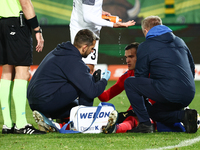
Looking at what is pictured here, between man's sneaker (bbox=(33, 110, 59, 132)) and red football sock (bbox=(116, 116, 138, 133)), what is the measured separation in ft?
2.16

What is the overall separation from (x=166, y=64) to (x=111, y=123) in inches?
31.4

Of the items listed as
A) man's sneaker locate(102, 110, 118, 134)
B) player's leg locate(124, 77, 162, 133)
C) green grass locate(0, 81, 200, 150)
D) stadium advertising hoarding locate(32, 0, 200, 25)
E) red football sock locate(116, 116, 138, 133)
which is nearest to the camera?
green grass locate(0, 81, 200, 150)

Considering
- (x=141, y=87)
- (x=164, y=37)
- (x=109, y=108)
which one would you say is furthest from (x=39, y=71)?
(x=164, y=37)

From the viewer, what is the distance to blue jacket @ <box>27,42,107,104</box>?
3439 mm

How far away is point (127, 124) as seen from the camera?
145 inches

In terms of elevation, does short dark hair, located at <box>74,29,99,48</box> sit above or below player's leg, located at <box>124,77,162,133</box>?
above

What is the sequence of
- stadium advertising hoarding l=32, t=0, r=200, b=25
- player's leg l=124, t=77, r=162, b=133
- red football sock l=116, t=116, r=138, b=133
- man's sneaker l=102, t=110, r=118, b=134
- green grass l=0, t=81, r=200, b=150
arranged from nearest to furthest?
green grass l=0, t=81, r=200, b=150 < man's sneaker l=102, t=110, r=118, b=134 < player's leg l=124, t=77, r=162, b=133 < red football sock l=116, t=116, r=138, b=133 < stadium advertising hoarding l=32, t=0, r=200, b=25

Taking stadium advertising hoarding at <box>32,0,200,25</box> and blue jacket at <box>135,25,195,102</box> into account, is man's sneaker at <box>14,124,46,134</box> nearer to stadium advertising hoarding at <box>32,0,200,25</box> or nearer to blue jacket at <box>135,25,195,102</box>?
blue jacket at <box>135,25,195,102</box>

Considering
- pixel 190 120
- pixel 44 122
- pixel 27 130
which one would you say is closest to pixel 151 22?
pixel 190 120

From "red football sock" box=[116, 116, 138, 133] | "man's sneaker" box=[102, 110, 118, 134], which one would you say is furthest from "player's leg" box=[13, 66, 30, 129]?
"red football sock" box=[116, 116, 138, 133]

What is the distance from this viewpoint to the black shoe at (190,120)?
11.0 ft

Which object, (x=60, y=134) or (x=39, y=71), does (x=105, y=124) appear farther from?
(x=39, y=71)

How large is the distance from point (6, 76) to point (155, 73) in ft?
5.08

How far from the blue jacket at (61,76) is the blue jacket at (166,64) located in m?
0.54
